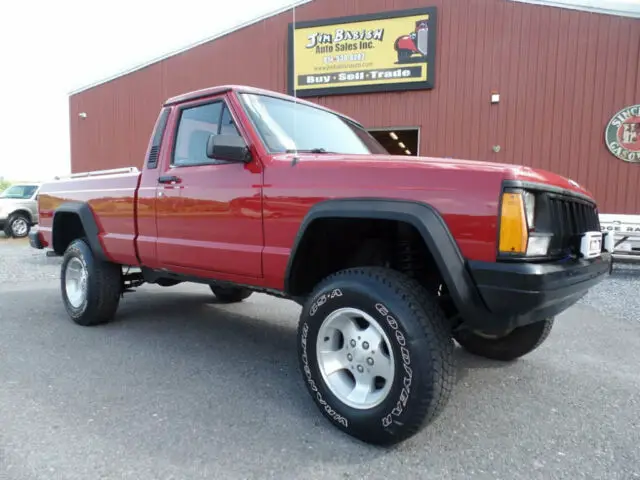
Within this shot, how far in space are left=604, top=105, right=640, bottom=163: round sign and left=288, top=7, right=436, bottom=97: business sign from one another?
4172 mm

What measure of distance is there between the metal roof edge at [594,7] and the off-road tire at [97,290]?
10.5 metres

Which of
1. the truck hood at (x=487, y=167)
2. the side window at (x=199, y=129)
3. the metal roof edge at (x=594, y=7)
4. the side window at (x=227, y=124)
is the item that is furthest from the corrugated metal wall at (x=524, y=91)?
the truck hood at (x=487, y=167)

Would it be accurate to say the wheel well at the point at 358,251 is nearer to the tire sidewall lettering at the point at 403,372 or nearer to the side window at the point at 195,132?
the tire sidewall lettering at the point at 403,372

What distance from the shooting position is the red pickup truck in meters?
1.91

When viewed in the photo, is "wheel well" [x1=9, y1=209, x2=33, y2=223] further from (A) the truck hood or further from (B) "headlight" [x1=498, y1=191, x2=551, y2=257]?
(B) "headlight" [x1=498, y1=191, x2=551, y2=257]

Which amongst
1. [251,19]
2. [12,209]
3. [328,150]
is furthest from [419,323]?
[12,209]

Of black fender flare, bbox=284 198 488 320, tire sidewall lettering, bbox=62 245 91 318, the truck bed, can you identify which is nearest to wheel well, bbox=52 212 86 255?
the truck bed

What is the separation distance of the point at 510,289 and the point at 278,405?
1455 mm

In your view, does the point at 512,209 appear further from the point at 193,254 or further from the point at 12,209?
the point at 12,209

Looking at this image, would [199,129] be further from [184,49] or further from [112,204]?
[184,49]

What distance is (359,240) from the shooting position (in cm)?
273

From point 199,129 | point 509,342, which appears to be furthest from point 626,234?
point 199,129

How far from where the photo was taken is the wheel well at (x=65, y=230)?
4.43 meters

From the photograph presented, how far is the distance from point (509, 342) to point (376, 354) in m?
1.52
